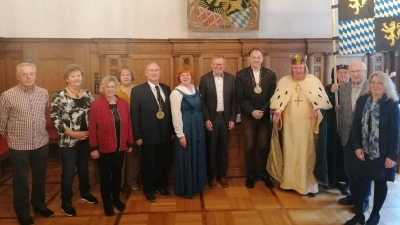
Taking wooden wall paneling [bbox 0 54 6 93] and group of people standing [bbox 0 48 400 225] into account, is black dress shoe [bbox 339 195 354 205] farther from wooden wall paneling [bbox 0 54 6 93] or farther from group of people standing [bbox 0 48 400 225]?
wooden wall paneling [bbox 0 54 6 93]

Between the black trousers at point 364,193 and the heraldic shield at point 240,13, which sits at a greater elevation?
the heraldic shield at point 240,13

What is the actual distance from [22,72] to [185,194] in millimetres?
1923

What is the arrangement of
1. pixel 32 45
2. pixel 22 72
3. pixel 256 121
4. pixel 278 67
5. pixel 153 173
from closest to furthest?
pixel 22 72
pixel 153 173
pixel 256 121
pixel 32 45
pixel 278 67

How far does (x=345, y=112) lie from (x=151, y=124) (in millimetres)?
1902

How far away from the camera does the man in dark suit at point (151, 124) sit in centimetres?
351

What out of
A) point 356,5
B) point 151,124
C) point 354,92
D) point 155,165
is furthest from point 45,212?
point 356,5

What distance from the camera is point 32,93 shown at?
303 centimetres

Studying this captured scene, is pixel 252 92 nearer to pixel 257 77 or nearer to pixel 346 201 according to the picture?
pixel 257 77

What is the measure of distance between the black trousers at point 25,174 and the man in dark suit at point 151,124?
87 centimetres

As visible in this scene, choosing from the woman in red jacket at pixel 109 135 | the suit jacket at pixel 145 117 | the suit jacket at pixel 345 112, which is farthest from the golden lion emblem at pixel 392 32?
the woman in red jacket at pixel 109 135

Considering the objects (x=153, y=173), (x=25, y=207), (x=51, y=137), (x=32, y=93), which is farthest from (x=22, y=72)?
(x=51, y=137)

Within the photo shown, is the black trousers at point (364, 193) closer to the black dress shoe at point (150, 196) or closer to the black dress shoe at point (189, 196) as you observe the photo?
the black dress shoe at point (189, 196)

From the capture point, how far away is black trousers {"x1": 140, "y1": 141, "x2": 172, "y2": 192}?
3.58 meters

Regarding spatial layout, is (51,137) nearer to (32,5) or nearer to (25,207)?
(25,207)
